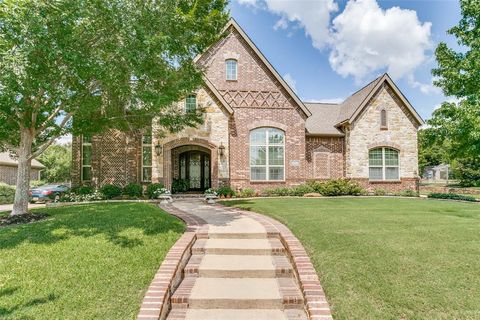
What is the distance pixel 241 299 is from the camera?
4.79m

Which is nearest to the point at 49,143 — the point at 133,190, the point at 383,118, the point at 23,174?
the point at 23,174

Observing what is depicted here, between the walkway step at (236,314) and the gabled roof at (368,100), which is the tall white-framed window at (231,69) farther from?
the walkway step at (236,314)

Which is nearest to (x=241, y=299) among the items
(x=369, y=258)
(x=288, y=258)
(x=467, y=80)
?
(x=288, y=258)

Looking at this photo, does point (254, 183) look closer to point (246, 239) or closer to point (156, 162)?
point (156, 162)

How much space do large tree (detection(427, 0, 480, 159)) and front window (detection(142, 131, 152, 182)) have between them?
53.2 feet

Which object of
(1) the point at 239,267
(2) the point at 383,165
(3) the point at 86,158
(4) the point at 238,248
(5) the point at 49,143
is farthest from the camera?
(2) the point at 383,165

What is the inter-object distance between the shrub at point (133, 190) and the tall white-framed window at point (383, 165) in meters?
14.9

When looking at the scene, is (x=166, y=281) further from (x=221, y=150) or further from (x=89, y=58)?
(x=221, y=150)

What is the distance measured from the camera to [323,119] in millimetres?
22016

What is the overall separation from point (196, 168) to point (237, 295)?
1484 centimetres

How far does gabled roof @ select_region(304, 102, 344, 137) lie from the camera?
20.5m

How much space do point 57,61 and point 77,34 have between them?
3.36 ft

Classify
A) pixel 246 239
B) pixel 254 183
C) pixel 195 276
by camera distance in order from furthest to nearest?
pixel 254 183, pixel 246 239, pixel 195 276

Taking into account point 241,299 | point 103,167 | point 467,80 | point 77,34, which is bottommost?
point 241,299
